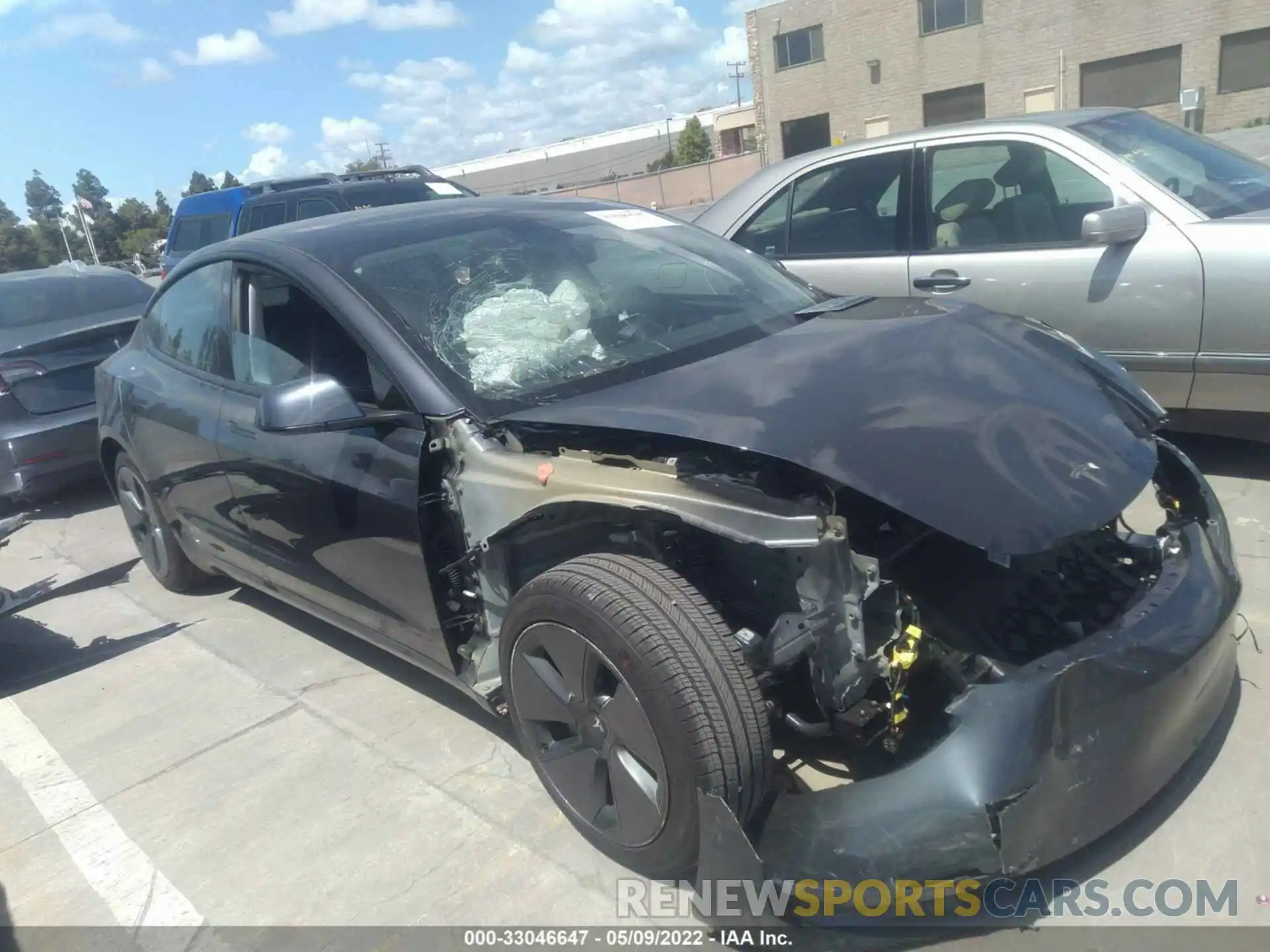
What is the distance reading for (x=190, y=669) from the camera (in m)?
4.22

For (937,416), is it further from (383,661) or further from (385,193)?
(385,193)

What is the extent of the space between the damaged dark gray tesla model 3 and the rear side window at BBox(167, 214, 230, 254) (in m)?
9.50

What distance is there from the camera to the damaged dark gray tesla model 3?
210 centimetres

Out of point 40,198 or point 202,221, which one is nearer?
Result: point 202,221

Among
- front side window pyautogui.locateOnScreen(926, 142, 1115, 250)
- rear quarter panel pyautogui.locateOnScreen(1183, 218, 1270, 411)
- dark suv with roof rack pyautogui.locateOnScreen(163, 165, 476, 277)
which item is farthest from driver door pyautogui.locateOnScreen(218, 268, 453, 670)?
dark suv with roof rack pyautogui.locateOnScreen(163, 165, 476, 277)

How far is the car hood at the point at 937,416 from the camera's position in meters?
2.16

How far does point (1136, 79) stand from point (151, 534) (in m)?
40.1

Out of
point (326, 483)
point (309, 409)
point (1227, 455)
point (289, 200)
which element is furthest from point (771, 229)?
point (289, 200)

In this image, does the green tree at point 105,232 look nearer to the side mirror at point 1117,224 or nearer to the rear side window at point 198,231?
the rear side window at point 198,231

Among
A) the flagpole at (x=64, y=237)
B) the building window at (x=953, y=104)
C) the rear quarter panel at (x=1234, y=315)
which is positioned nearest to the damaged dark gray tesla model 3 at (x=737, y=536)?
the rear quarter panel at (x=1234, y=315)

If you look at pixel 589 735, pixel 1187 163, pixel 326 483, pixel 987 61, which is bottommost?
pixel 589 735

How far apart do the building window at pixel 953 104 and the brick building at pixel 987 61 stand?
59 millimetres

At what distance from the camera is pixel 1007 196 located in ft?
16.0

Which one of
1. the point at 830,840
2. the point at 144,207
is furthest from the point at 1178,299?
the point at 144,207
